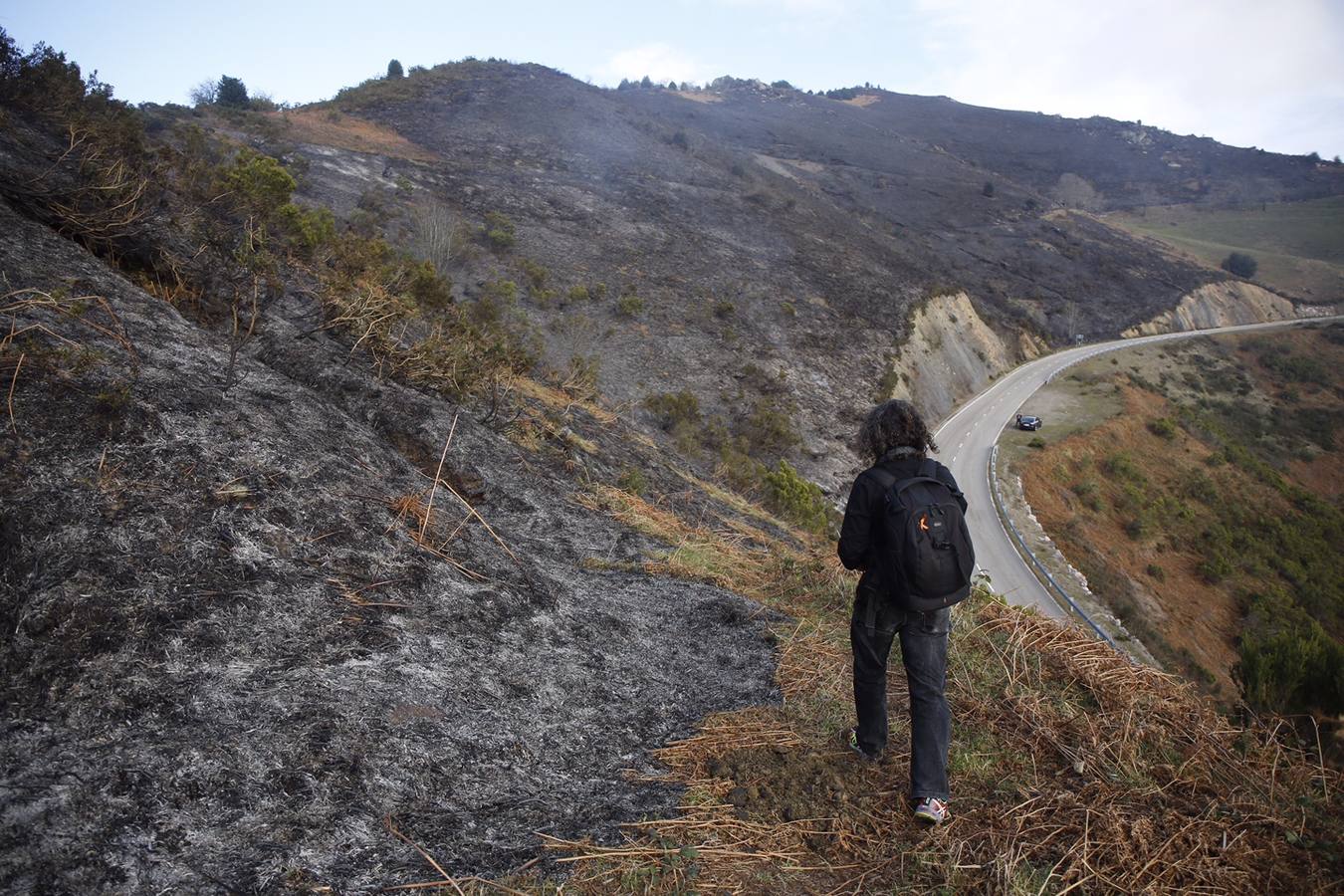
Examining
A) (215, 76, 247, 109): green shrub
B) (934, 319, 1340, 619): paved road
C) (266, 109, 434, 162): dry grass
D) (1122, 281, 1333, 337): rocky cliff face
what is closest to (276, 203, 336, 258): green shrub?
(934, 319, 1340, 619): paved road

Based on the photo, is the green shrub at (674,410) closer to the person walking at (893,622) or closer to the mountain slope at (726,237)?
the mountain slope at (726,237)

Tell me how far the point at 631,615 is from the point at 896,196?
5923 centimetres

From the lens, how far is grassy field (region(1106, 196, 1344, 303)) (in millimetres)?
62625

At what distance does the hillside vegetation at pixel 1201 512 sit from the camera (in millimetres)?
19891

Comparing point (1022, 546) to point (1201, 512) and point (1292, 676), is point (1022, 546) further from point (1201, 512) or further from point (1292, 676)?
point (1292, 676)

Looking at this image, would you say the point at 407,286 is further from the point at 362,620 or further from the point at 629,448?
the point at 362,620

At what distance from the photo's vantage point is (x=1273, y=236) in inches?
2837

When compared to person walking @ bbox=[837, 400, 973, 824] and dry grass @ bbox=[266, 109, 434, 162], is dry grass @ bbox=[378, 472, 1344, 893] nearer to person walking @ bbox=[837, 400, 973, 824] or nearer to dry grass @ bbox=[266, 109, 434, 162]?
person walking @ bbox=[837, 400, 973, 824]

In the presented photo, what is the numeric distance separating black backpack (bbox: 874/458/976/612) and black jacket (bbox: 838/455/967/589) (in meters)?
0.07

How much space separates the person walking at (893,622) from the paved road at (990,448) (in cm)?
716

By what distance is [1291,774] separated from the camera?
259cm

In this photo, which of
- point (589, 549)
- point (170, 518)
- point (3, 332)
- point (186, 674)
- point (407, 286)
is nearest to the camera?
point (186, 674)

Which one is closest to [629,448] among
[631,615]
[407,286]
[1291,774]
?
[407,286]

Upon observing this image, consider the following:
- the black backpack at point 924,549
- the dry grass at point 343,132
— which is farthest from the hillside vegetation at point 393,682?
the dry grass at point 343,132
